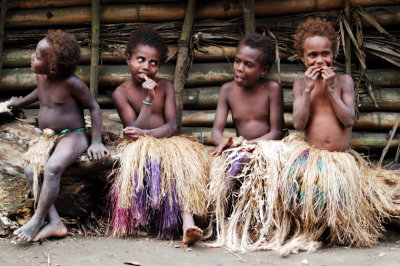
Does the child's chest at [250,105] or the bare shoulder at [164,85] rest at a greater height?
the bare shoulder at [164,85]

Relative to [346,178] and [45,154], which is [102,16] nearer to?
[45,154]

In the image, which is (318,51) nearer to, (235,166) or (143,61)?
(235,166)

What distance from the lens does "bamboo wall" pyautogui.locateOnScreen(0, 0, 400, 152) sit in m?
5.07

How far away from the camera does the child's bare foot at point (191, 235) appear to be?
3447 millimetres

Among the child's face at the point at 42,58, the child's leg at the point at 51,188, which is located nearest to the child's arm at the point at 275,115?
the child's leg at the point at 51,188

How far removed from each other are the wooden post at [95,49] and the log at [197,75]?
0.53 ft

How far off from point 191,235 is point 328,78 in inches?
58.4

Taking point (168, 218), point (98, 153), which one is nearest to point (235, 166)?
point (168, 218)

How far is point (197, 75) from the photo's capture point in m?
5.32

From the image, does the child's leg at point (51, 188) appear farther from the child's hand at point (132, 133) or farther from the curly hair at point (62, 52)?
the curly hair at point (62, 52)

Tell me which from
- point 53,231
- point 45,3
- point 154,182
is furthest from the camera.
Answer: point 45,3

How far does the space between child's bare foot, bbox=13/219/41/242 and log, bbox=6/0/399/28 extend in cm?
251

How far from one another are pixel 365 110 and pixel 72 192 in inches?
112

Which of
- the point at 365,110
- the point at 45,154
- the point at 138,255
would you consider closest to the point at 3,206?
the point at 45,154
